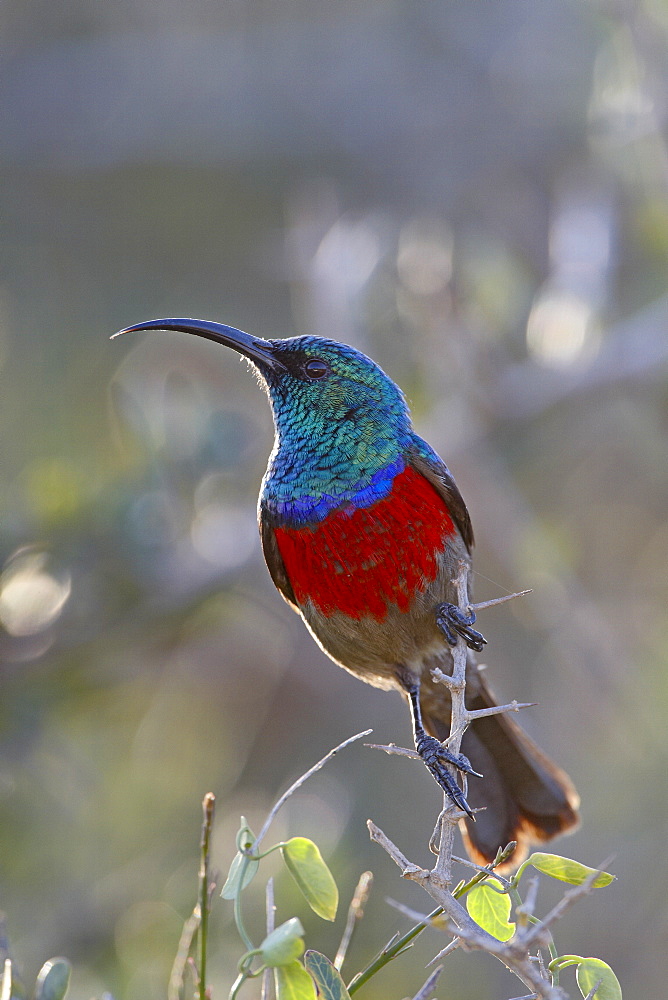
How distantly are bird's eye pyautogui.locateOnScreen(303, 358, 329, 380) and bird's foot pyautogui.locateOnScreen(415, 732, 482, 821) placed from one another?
3.01ft

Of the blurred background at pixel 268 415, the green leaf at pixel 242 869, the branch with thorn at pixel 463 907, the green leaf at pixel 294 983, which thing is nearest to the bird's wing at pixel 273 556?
the branch with thorn at pixel 463 907

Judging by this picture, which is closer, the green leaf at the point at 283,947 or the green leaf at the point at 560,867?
the green leaf at the point at 283,947

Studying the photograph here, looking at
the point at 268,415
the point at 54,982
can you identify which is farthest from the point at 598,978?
the point at 268,415

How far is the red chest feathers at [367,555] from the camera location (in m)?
2.27

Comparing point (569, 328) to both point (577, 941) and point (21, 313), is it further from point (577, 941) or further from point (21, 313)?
point (21, 313)

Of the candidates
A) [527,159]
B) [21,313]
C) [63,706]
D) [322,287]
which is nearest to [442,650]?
[63,706]

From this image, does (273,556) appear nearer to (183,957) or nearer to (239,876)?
(183,957)

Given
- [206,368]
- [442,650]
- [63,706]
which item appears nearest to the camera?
[442,650]

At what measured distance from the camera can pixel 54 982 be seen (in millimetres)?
1662

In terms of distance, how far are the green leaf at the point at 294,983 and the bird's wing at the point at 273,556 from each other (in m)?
1.09

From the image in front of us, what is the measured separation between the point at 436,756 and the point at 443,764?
90mm

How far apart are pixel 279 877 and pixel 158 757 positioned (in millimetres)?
1137

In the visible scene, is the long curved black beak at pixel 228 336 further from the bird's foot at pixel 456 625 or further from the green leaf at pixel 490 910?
the green leaf at pixel 490 910

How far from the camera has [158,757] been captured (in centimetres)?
455
